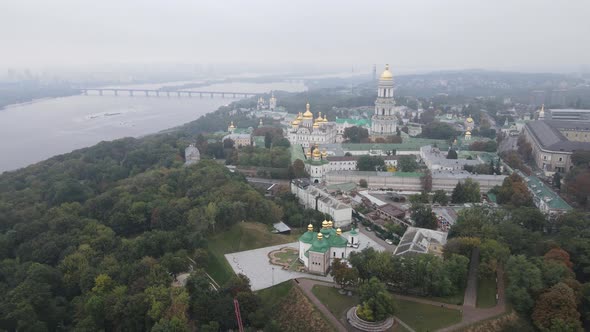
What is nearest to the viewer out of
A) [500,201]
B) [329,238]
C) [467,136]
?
[329,238]

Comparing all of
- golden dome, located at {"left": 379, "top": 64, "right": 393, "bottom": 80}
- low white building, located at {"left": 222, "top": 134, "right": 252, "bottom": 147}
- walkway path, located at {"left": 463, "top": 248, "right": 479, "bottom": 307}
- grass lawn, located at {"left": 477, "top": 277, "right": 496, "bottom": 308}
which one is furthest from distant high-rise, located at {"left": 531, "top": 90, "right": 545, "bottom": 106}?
grass lawn, located at {"left": 477, "top": 277, "right": 496, "bottom": 308}

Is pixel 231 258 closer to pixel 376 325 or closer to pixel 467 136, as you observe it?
pixel 376 325

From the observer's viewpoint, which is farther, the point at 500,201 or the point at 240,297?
the point at 500,201

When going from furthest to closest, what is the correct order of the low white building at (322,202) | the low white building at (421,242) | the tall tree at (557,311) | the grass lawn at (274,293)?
the low white building at (322,202)
the low white building at (421,242)
the grass lawn at (274,293)
the tall tree at (557,311)

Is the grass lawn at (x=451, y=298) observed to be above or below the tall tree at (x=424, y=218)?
below

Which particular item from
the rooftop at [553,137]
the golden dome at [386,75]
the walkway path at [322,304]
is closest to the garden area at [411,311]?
the walkway path at [322,304]

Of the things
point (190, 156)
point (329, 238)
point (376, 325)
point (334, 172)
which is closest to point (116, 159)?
point (190, 156)

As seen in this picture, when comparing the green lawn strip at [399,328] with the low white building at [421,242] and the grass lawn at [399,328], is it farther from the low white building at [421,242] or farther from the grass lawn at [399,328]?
the low white building at [421,242]
